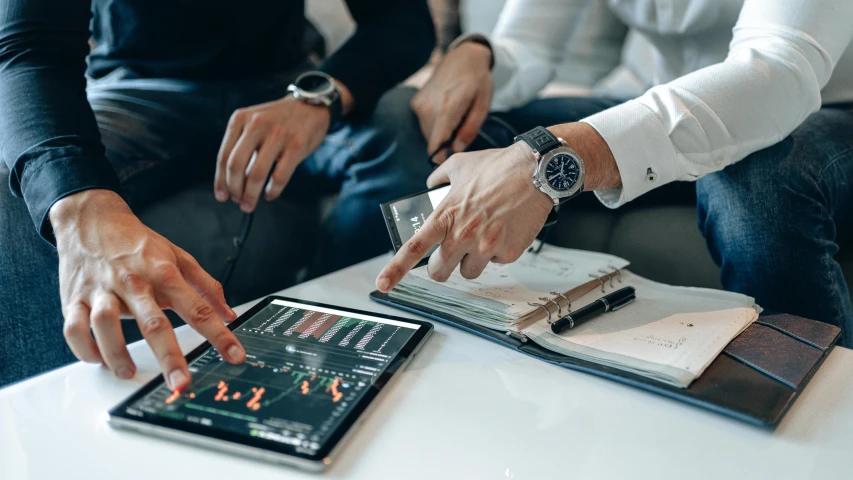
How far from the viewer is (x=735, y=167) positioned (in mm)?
Result: 795

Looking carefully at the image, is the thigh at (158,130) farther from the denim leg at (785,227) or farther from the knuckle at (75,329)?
the denim leg at (785,227)

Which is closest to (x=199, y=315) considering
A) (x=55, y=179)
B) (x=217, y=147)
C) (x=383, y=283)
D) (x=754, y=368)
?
(x=383, y=283)

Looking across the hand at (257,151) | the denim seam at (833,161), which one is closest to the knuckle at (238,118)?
the hand at (257,151)

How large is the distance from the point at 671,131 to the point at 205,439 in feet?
1.90

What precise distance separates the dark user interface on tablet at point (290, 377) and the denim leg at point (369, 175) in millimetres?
377

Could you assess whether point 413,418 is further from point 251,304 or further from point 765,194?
point 765,194

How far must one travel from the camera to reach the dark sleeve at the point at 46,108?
697 mm

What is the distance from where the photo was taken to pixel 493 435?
0.50 m

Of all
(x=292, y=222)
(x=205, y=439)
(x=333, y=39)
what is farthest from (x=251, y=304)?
(x=333, y=39)

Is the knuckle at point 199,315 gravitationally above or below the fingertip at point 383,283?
above

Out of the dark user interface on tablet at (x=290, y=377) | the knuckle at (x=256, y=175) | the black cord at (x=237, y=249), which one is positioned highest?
the knuckle at (x=256, y=175)

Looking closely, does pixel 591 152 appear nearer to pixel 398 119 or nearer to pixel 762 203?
pixel 762 203

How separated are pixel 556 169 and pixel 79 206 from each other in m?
0.51

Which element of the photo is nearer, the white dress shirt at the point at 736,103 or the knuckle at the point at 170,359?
the knuckle at the point at 170,359
